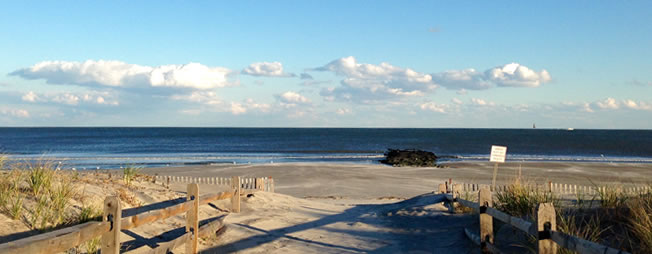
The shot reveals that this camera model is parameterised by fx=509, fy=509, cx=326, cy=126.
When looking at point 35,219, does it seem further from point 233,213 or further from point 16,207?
point 233,213

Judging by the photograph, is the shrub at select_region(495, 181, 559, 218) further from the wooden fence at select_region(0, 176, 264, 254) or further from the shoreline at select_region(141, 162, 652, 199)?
the shoreline at select_region(141, 162, 652, 199)

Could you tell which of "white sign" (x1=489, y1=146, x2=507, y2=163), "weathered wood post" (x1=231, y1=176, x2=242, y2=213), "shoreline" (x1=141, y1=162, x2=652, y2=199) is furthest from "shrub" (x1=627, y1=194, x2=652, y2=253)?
"shoreline" (x1=141, y1=162, x2=652, y2=199)

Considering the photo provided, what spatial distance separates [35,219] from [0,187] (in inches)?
63.1

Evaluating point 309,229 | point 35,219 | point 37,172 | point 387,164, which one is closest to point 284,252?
point 309,229

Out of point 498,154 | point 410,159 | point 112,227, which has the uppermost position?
point 498,154

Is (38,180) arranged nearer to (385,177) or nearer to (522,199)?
(522,199)

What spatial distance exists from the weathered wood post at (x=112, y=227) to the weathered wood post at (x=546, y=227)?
505 cm

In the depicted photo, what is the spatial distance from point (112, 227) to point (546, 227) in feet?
17.2

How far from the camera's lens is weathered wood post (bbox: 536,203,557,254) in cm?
605

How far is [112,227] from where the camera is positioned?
619 cm

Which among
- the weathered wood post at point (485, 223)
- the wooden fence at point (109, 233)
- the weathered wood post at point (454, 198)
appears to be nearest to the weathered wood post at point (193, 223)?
the wooden fence at point (109, 233)

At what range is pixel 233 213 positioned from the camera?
1343 centimetres

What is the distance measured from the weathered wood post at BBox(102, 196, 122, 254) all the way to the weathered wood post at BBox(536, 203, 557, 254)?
505 centimetres

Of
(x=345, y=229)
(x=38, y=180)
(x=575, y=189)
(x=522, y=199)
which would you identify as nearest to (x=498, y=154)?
(x=522, y=199)
